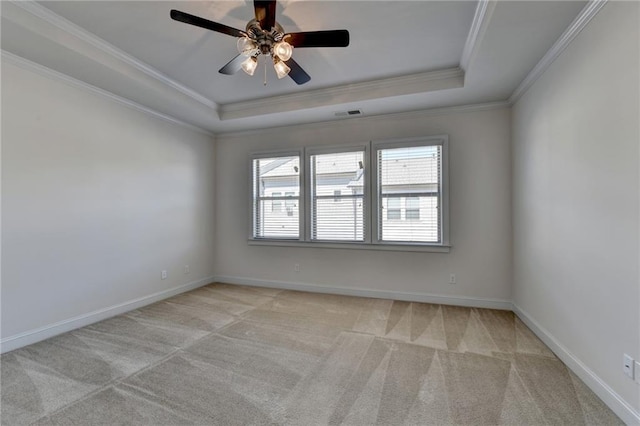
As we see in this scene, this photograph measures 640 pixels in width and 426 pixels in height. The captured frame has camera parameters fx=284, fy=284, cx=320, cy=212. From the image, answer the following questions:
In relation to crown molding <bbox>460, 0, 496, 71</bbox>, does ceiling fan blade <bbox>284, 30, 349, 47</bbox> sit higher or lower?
lower

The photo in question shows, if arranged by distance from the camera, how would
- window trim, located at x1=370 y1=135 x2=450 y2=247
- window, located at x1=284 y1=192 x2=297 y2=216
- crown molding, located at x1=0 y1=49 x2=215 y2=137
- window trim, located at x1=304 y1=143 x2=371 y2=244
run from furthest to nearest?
window, located at x1=284 y1=192 x2=297 y2=216 < window trim, located at x1=304 y1=143 x2=371 y2=244 < window trim, located at x1=370 y1=135 x2=450 y2=247 < crown molding, located at x1=0 y1=49 x2=215 y2=137

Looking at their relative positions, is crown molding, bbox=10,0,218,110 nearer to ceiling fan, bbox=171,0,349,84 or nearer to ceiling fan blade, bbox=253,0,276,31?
ceiling fan, bbox=171,0,349,84

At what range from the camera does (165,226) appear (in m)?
4.23

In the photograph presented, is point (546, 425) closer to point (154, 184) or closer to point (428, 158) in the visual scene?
point (428, 158)

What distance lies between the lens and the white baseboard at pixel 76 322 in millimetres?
2639

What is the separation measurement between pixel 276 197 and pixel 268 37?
2.96m

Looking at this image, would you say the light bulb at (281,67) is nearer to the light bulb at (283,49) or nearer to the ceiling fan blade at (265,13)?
the light bulb at (283,49)

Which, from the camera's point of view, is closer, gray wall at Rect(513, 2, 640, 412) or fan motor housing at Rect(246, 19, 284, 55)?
gray wall at Rect(513, 2, 640, 412)

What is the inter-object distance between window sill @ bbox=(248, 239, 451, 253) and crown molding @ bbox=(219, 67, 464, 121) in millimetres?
2026

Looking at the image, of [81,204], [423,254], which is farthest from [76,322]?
[423,254]

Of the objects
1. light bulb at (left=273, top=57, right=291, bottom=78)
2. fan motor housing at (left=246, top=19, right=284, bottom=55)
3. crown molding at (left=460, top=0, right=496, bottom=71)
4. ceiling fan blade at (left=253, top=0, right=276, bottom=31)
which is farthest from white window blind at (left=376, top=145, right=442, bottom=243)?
ceiling fan blade at (left=253, top=0, right=276, bottom=31)

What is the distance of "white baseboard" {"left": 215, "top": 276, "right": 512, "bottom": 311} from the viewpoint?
376 cm

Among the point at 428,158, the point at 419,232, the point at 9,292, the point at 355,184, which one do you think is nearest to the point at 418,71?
the point at 428,158

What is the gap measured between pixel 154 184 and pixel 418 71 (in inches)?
149
